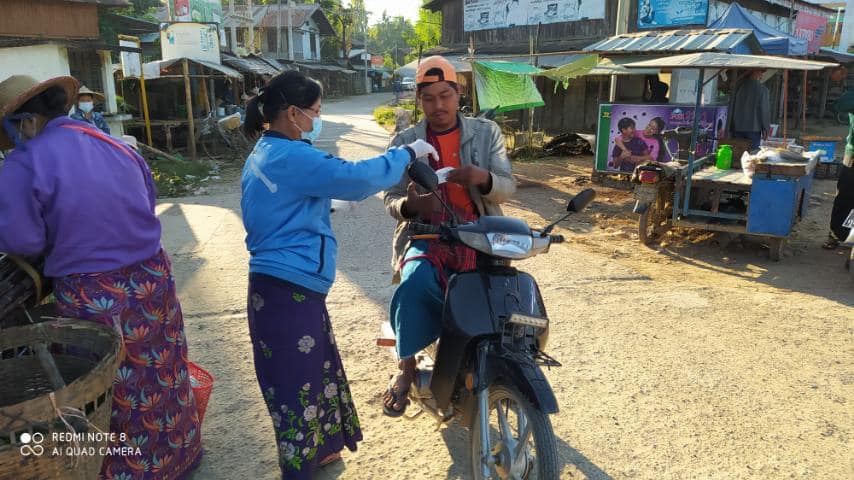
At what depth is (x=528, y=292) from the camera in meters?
2.34

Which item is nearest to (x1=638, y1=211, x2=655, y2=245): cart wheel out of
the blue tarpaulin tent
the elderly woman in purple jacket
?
the elderly woman in purple jacket

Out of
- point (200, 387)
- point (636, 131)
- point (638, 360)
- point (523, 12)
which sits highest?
point (523, 12)

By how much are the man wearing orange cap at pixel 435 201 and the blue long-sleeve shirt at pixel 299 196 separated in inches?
16.7

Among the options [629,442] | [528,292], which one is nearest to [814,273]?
[629,442]

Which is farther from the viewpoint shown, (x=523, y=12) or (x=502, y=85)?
(x=523, y=12)

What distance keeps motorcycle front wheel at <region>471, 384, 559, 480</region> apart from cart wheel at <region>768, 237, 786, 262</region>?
4717mm

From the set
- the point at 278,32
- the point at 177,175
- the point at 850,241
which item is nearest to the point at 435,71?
the point at 850,241

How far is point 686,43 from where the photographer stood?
7.83 metres

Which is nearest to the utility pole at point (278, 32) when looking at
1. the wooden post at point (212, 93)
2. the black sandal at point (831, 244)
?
the wooden post at point (212, 93)

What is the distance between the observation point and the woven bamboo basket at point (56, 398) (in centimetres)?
147

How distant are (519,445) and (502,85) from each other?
9691 mm

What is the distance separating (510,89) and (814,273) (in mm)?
6771

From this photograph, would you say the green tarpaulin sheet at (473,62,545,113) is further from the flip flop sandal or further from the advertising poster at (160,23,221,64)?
the flip flop sandal

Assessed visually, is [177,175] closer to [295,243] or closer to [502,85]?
[502,85]
